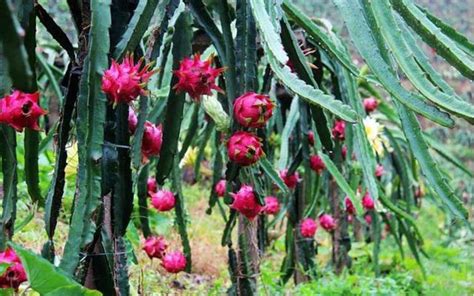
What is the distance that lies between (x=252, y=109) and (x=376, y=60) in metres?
0.19

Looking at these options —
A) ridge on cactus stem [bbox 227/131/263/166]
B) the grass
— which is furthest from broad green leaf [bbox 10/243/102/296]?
the grass

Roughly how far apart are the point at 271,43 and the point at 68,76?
383mm

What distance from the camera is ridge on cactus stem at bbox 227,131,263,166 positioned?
1004mm

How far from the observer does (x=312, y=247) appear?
2430mm

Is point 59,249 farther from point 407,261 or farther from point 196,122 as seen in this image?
point 407,261

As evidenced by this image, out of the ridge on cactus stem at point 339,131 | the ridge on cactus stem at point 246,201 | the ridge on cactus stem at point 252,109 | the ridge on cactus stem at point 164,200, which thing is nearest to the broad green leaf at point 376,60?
the ridge on cactus stem at point 252,109

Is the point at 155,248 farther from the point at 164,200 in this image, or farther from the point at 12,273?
the point at 12,273

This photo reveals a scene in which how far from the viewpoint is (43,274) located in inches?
34.2

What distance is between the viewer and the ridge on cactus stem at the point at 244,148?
100 cm

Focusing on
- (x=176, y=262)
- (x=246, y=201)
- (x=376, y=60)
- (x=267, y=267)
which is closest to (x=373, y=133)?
(x=267, y=267)

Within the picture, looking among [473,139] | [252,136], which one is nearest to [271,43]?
[252,136]

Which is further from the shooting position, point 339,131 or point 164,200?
point 339,131

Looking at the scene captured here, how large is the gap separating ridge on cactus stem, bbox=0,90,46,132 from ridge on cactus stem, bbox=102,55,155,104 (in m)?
0.10

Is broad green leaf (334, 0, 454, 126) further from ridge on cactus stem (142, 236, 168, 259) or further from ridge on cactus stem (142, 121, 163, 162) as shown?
ridge on cactus stem (142, 236, 168, 259)
